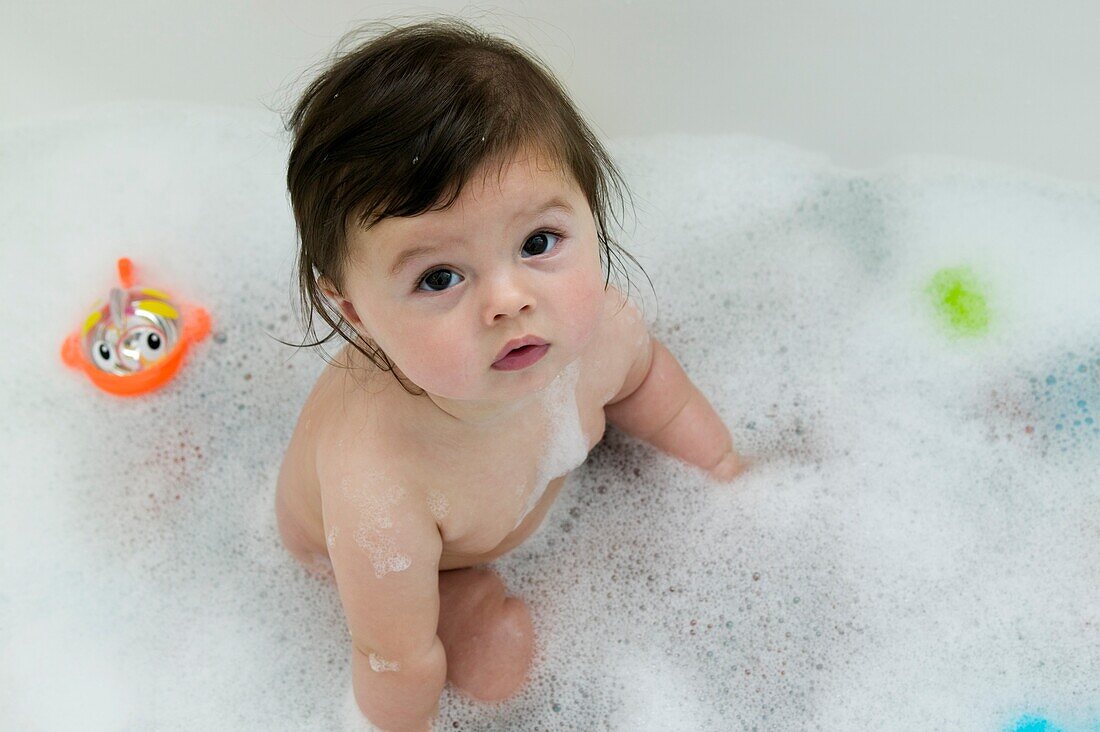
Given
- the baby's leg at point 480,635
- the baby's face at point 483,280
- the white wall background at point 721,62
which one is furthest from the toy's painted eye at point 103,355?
the baby's face at point 483,280

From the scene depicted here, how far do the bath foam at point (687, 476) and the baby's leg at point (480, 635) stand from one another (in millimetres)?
35

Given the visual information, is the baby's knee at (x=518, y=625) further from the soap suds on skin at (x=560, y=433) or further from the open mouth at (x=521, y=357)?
the open mouth at (x=521, y=357)

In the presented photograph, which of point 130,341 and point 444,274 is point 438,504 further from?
point 130,341

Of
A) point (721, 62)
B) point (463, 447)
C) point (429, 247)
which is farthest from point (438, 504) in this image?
point (721, 62)

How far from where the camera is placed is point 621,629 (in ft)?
3.72

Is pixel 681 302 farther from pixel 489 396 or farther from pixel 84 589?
pixel 84 589

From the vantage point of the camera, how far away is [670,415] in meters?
1.10

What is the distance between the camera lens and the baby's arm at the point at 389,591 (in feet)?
2.84

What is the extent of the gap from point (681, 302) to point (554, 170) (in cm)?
58

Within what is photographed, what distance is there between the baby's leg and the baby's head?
1.16ft

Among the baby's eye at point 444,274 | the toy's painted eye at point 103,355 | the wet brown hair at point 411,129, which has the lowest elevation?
the toy's painted eye at point 103,355

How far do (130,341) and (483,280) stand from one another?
2.26 feet

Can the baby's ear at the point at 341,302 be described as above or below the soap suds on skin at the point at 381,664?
above

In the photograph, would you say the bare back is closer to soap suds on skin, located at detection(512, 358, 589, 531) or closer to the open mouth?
soap suds on skin, located at detection(512, 358, 589, 531)
